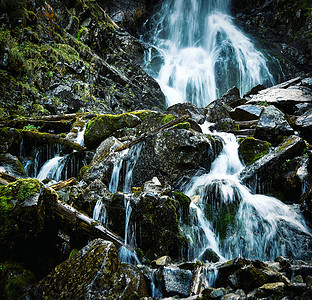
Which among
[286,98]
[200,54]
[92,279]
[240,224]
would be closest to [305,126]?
[286,98]

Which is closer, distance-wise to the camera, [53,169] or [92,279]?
[92,279]

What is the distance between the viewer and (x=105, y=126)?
8.37 m

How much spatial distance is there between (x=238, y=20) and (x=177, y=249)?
3577 centimetres

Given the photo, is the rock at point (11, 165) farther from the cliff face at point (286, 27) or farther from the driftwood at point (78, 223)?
the cliff face at point (286, 27)

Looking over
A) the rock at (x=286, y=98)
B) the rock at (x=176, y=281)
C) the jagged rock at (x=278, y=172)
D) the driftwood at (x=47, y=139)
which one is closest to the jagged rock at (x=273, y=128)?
the jagged rock at (x=278, y=172)

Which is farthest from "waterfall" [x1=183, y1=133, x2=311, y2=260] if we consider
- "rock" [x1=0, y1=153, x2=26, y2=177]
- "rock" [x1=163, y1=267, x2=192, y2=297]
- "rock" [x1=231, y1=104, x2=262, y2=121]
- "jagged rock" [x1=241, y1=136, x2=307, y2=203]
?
"rock" [x1=231, y1=104, x2=262, y2=121]

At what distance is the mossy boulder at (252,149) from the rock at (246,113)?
3751 millimetres

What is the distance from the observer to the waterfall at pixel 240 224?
172 inches

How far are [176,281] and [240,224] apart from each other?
261cm

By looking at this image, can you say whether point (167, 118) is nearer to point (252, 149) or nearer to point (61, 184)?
point (252, 149)

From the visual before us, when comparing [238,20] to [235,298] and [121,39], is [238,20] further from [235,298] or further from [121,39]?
[235,298]

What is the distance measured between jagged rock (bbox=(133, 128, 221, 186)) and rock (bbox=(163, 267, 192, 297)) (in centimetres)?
320

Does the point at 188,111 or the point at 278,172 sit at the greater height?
the point at 188,111

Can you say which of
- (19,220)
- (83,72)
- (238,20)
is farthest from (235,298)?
(238,20)
